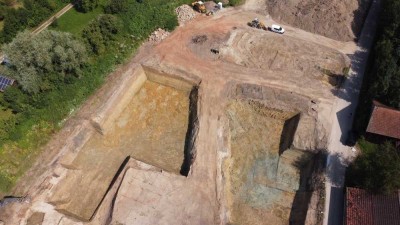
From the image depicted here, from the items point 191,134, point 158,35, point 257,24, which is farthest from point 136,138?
point 257,24

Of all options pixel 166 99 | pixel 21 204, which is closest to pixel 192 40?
pixel 166 99

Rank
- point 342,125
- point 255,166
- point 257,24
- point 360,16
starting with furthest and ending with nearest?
point 360,16 → point 257,24 → point 342,125 → point 255,166

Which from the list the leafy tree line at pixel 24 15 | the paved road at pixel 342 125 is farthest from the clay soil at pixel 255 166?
the leafy tree line at pixel 24 15

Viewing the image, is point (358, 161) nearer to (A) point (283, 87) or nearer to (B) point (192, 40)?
(A) point (283, 87)

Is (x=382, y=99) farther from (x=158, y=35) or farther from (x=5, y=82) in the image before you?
(x=5, y=82)

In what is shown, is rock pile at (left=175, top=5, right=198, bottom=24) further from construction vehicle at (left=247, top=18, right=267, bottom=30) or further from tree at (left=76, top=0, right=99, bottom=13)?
tree at (left=76, top=0, right=99, bottom=13)

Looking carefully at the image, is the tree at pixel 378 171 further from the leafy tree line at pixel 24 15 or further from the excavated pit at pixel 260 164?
the leafy tree line at pixel 24 15

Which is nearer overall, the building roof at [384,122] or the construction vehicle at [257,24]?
the building roof at [384,122]

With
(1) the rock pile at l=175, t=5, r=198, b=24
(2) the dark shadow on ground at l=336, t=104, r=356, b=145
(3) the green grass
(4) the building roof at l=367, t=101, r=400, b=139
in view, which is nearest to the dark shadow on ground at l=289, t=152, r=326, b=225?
(2) the dark shadow on ground at l=336, t=104, r=356, b=145
